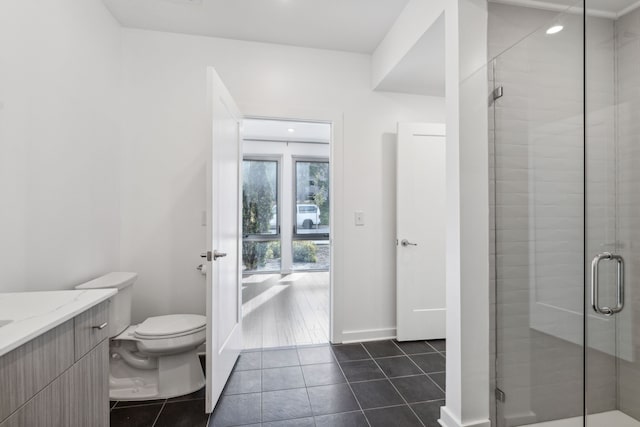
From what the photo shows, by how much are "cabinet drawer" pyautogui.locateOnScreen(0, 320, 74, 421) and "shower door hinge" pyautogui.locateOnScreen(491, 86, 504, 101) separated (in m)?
2.07

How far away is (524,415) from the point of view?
1.49 m

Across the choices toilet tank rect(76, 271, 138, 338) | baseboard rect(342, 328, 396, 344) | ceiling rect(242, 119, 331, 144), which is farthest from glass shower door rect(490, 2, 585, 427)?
ceiling rect(242, 119, 331, 144)

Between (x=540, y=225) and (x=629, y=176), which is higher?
(x=629, y=176)

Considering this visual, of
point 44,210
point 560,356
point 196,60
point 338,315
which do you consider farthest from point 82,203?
point 560,356

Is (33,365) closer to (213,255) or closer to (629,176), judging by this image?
(213,255)

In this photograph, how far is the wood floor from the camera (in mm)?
2766

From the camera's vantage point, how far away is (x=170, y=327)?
1899mm

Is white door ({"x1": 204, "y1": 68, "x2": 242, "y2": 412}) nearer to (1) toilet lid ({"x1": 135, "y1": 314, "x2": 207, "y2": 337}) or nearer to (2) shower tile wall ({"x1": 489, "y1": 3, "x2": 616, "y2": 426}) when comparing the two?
(1) toilet lid ({"x1": 135, "y1": 314, "x2": 207, "y2": 337})

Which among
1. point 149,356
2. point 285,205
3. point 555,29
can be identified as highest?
point 555,29

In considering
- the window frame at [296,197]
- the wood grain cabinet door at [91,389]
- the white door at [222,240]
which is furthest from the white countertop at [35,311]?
the window frame at [296,197]

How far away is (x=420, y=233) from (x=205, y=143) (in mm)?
2028

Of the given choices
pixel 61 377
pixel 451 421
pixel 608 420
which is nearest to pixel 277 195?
pixel 451 421

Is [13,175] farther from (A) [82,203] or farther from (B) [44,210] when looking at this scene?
(A) [82,203]

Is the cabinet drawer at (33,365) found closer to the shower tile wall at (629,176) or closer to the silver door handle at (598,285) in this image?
the silver door handle at (598,285)
